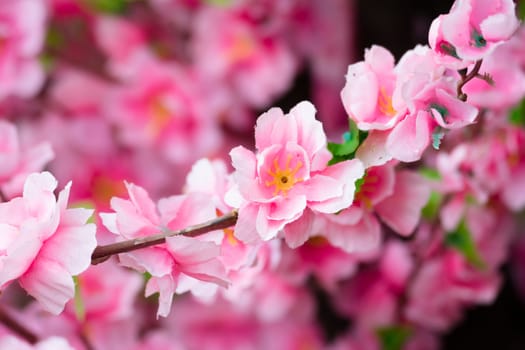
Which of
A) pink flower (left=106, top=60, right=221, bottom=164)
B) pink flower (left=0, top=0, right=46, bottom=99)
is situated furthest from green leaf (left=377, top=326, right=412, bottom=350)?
pink flower (left=0, top=0, right=46, bottom=99)

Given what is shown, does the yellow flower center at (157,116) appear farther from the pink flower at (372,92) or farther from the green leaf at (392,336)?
the pink flower at (372,92)

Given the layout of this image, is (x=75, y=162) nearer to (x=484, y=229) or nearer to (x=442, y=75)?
(x=484, y=229)

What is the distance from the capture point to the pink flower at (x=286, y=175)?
34 cm

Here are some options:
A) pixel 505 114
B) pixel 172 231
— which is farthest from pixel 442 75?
pixel 505 114

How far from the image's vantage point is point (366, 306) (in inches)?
26.6

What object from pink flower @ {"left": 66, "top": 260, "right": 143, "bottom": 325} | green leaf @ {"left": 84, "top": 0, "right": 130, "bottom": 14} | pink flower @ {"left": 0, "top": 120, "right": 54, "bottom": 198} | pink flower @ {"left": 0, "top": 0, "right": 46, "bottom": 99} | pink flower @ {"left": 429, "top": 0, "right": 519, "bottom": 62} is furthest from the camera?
green leaf @ {"left": 84, "top": 0, "right": 130, "bottom": 14}

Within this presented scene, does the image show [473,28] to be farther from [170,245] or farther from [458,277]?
[458,277]

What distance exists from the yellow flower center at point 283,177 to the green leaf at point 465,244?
0.26 meters

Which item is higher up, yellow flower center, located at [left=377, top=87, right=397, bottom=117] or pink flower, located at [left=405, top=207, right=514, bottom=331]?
yellow flower center, located at [left=377, top=87, right=397, bottom=117]

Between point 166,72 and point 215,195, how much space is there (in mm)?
391

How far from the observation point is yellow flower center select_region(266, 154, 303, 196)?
355 millimetres

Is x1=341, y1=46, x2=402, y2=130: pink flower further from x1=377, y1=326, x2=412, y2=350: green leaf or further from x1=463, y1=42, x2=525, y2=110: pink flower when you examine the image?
x1=377, y1=326, x2=412, y2=350: green leaf

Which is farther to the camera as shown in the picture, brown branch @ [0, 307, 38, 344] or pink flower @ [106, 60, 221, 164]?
pink flower @ [106, 60, 221, 164]

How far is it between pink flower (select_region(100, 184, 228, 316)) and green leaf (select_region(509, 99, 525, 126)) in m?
0.29
